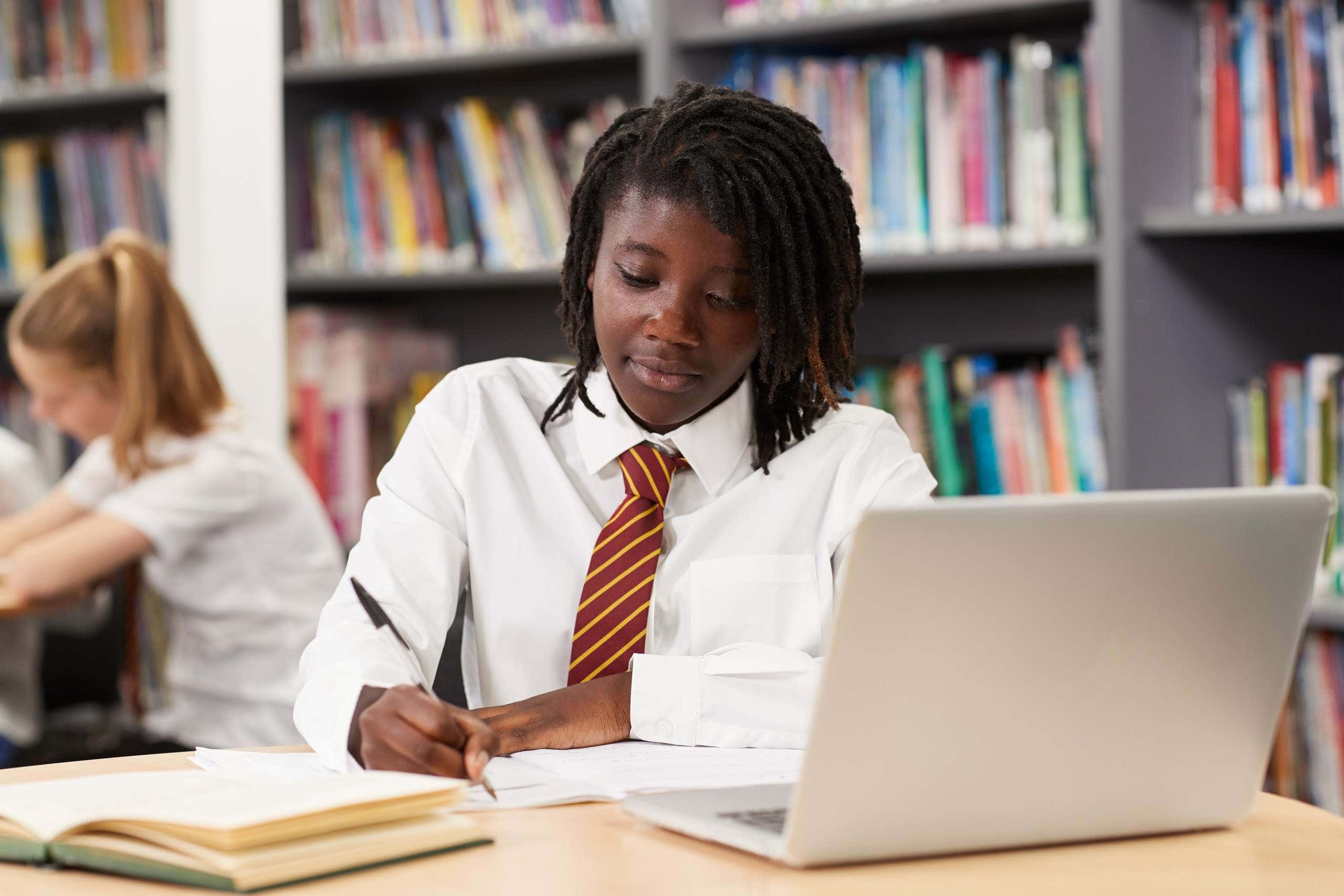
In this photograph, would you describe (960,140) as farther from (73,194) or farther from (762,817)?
(73,194)

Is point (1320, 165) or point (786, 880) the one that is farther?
point (1320, 165)

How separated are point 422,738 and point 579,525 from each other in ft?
1.35

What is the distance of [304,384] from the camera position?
2.87m

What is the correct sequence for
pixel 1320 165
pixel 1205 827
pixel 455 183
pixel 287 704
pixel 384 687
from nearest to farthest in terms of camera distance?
pixel 1205 827
pixel 384 687
pixel 1320 165
pixel 287 704
pixel 455 183

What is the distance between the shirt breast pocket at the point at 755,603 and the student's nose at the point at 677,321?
0.21 metres

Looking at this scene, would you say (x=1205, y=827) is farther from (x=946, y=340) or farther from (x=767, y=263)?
(x=946, y=340)

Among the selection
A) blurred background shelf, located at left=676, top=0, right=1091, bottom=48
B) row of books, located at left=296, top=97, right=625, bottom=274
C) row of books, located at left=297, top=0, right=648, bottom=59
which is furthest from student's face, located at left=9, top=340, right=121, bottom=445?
blurred background shelf, located at left=676, top=0, right=1091, bottom=48

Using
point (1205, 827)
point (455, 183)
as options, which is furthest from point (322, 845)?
point (455, 183)

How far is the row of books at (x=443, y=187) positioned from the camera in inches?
106

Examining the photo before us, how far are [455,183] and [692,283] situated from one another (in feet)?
5.27

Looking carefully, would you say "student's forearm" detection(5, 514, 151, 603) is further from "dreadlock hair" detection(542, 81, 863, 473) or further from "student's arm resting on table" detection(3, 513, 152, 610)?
"dreadlock hair" detection(542, 81, 863, 473)

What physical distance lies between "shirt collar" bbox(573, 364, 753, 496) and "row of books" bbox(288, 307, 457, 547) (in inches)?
58.9

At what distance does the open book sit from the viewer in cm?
77

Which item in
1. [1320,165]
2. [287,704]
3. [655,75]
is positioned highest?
[655,75]
